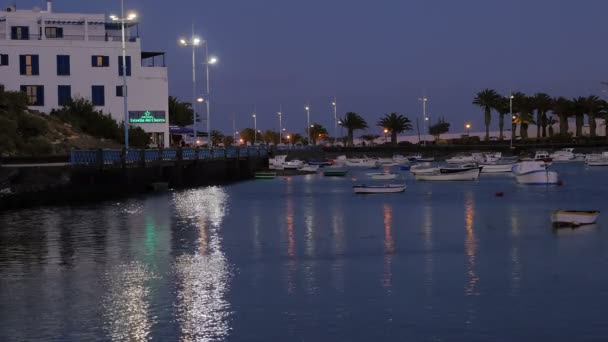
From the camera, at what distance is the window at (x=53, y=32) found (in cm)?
10494

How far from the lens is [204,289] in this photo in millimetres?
26562

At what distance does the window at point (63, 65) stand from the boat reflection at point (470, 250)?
5442 centimetres

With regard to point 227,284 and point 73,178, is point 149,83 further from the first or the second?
point 227,284

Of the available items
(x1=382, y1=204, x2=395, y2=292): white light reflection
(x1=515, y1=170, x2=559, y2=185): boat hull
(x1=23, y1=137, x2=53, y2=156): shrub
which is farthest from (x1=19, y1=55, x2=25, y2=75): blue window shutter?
(x1=382, y1=204, x2=395, y2=292): white light reflection

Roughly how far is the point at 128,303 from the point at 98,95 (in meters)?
79.3

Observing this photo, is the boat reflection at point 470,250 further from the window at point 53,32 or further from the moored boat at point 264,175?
the window at point 53,32

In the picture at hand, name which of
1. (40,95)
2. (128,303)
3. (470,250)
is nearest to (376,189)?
(470,250)

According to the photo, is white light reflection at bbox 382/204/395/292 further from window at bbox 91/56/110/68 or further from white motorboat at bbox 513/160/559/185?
window at bbox 91/56/110/68

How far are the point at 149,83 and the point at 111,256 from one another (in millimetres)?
69607

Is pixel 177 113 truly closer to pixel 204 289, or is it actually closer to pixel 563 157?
pixel 563 157

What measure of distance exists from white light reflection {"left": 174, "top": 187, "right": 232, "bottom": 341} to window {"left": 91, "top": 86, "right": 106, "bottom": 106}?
5499 centimetres

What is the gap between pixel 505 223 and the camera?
159ft

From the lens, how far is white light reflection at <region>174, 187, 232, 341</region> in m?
21.3

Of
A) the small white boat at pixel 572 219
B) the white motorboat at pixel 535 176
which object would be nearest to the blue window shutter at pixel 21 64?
the white motorboat at pixel 535 176
